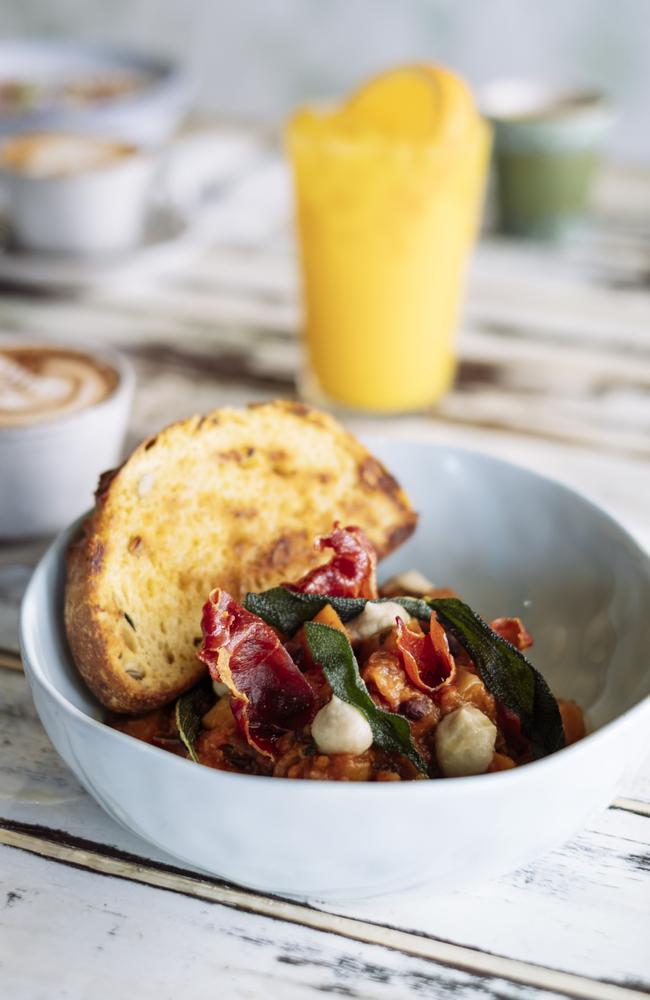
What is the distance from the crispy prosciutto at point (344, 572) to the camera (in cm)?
109

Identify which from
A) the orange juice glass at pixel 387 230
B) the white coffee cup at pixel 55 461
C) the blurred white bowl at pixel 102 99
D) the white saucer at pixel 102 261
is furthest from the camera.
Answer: the blurred white bowl at pixel 102 99

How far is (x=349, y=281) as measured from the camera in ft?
6.12

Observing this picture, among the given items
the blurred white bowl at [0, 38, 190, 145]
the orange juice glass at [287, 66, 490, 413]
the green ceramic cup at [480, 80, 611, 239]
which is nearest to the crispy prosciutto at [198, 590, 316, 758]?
the orange juice glass at [287, 66, 490, 413]

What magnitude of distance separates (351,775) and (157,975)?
0.72ft

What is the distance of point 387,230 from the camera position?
1.79 m

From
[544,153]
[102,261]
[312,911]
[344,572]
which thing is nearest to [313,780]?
[312,911]

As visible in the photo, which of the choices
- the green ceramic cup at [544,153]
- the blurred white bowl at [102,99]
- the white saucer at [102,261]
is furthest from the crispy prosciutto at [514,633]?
the blurred white bowl at [102,99]

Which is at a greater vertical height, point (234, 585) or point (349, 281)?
point (349, 281)

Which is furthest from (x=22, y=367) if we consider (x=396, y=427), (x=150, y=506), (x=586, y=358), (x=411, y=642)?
(x=586, y=358)

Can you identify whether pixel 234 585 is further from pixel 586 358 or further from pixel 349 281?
pixel 586 358

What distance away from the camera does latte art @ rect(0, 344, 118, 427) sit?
4.75 ft

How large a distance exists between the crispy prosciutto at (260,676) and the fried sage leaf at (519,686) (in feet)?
0.57

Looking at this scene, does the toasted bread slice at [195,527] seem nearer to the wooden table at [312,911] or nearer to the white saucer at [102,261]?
the wooden table at [312,911]

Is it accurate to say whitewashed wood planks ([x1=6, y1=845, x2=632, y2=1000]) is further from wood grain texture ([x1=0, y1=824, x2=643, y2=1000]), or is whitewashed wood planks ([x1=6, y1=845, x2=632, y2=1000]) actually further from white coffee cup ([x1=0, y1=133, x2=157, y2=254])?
white coffee cup ([x1=0, y1=133, x2=157, y2=254])
